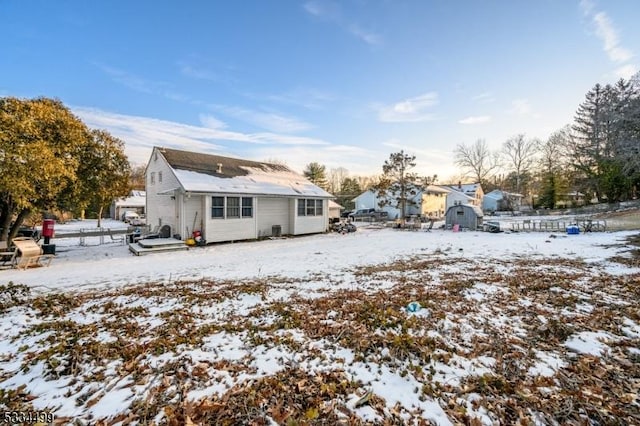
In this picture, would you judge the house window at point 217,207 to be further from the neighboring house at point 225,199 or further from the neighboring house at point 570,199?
the neighboring house at point 570,199

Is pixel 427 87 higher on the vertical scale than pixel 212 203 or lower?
higher

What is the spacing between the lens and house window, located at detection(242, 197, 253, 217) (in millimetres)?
15266

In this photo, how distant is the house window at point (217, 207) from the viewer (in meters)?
14.0

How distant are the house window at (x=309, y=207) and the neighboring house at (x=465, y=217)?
11.4 m

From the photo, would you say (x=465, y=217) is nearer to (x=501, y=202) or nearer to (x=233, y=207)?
(x=233, y=207)

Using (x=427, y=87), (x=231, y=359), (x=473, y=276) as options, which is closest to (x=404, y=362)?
(x=231, y=359)

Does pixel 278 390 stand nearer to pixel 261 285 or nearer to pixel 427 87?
pixel 261 285

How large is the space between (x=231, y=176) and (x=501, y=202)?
45036 millimetres

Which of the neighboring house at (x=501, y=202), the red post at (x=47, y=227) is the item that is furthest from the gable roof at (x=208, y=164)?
the neighboring house at (x=501, y=202)

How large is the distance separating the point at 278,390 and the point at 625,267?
10719 millimetres

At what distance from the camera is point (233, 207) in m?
14.9

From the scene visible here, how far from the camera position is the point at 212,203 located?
552 inches

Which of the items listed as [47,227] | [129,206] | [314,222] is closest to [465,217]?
[314,222]

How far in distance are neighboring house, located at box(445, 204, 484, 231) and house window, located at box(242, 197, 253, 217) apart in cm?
1645
